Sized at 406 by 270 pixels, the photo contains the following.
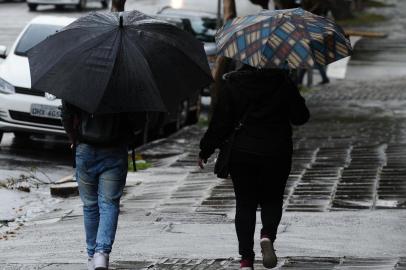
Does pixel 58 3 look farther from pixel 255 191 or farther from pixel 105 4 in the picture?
pixel 255 191

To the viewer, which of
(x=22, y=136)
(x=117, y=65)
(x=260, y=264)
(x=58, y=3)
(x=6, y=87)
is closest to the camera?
(x=117, y=65)

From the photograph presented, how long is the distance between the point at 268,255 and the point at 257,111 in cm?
92

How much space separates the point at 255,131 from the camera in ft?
23.6

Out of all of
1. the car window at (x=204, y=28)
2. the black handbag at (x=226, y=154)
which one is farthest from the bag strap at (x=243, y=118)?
the car window at (x=204, y=28)

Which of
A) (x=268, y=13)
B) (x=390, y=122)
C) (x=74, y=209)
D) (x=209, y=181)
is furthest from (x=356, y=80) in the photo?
(x=268, y=13)

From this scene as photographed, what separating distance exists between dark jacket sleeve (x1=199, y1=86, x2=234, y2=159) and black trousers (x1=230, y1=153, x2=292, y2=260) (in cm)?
17

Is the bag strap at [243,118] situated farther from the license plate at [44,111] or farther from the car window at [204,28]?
the car window at [204,28]

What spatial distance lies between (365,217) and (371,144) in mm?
5404

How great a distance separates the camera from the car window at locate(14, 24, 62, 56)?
1593 centimetres

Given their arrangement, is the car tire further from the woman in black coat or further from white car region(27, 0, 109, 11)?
the woman in black coat

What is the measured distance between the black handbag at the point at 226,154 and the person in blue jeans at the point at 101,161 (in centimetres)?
55

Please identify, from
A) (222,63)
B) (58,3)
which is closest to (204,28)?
(222,63)

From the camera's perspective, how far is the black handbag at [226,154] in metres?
7.22

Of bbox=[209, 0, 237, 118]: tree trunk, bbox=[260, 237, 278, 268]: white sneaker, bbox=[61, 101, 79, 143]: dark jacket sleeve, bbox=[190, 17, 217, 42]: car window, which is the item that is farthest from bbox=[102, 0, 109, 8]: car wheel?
bbox=[260, 237, 278, 268]: white sneaker
